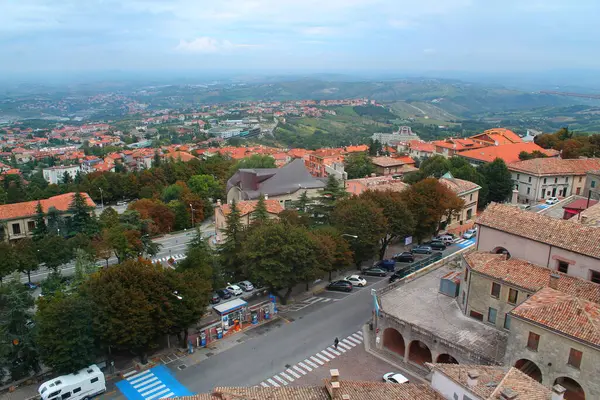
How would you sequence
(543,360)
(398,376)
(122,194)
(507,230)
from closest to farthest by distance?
(543,360), (398,376), (507,230), (122,194)

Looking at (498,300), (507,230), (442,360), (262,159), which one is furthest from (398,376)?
(262,159)

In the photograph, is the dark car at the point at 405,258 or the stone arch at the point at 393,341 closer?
the stone arch at the point at 393,341

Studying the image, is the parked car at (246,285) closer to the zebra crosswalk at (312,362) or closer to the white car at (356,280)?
the white car at (356,280)

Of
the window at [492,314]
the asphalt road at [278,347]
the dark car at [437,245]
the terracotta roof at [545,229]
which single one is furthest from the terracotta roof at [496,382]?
the dark car at [437,245]

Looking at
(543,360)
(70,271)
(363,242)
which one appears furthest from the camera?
(70,271)

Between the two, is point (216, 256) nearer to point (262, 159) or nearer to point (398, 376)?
point (398, 376)

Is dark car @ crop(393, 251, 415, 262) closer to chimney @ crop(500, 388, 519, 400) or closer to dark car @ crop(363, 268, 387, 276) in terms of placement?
dark car @ crop(363, 268, 387, 276)

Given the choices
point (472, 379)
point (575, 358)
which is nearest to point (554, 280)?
point (575, 358)

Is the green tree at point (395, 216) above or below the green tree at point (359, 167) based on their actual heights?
above
